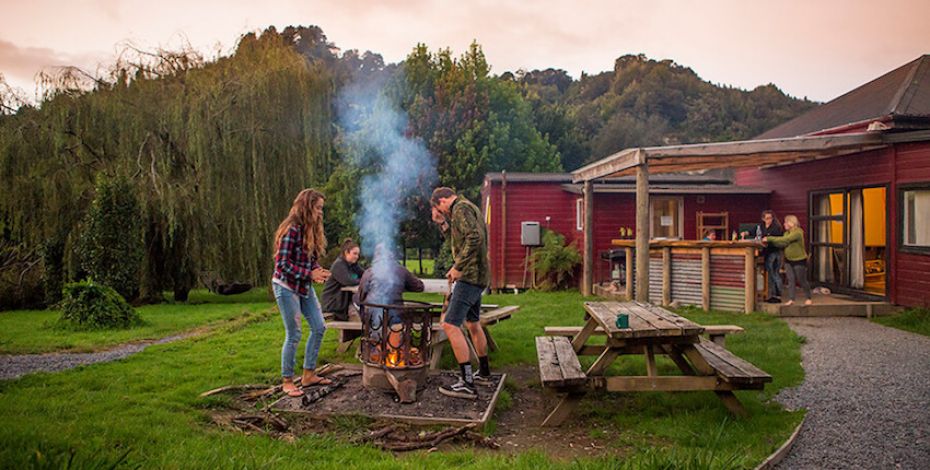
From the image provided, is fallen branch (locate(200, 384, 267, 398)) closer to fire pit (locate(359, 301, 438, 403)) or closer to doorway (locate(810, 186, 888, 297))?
fire pit (locate(359, 301, 438, 403))

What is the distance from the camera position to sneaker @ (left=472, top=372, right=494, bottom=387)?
6.08m

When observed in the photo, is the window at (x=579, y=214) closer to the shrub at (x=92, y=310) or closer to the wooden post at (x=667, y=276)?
the wooden post at (x=667, y=276)

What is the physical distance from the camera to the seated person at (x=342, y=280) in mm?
7566

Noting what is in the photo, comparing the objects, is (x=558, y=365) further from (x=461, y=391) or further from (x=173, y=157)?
(x=173, y=157)

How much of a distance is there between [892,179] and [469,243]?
9.41 meters

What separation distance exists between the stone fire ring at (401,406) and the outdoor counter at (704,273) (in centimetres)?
720

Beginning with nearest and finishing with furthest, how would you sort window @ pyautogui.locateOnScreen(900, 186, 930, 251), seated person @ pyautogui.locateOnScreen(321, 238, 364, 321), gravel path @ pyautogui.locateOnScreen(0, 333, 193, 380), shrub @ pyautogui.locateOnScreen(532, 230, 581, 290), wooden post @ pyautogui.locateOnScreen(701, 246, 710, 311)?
gravel path @ pyautogui.locateOnScreen(0, 333, 193, 380) < seated person @ pyautogui.locateOnScreen(321, 238, 364, 321) < window @ pyautogui.locateOnScreen(900, 186, 930, 251) < wooden post @ pyautogui.locateOnScreen(701, 246, 710, 311) < shrub @ pyautogui.locateOnScreen(532, 230, 581, 290)

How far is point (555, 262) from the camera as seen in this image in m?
16.6

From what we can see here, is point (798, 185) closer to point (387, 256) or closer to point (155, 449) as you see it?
point (387, 256)

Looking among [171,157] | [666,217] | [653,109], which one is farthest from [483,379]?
[653,109]

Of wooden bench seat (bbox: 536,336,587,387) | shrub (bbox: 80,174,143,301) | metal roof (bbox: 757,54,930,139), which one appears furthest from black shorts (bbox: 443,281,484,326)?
shrub (bbox: 80,174,143,301)

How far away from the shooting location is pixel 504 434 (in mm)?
4977

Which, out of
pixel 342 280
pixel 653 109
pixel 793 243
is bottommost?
pixel 342 280

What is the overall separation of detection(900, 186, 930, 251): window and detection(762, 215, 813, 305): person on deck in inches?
64.2
